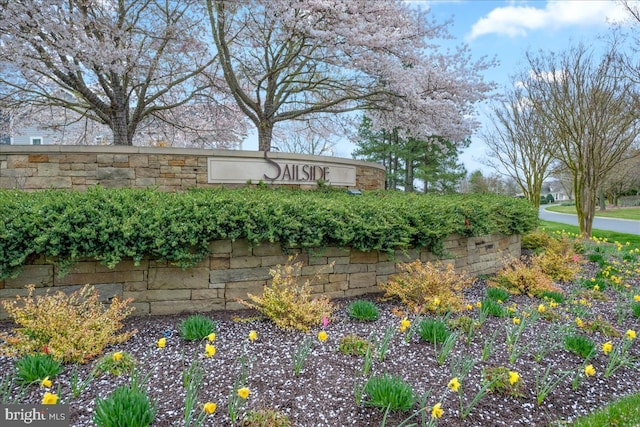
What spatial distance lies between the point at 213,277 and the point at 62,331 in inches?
45.2

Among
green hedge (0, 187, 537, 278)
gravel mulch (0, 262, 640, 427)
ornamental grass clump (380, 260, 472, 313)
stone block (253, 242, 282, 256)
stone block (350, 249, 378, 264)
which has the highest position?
green hedge (0, 187, 537, 278)

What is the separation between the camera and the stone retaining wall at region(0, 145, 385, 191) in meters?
5.12

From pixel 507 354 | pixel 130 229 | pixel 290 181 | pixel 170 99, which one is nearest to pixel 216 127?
pixel 170 99

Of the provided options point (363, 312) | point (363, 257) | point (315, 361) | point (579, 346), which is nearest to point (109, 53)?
point (363, 257)

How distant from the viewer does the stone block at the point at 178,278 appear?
3236 millimetres

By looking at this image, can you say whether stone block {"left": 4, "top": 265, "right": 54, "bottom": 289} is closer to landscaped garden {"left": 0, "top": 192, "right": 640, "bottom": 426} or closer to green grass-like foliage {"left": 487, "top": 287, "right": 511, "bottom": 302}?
landscaped garden {"left": 0, "top": 192, "right": 640, "bottom": 426}

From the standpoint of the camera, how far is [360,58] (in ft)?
21.8

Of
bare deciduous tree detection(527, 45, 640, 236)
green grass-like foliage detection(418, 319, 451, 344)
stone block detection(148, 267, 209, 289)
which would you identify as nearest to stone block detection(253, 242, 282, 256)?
stone block detection(148, 267, 209, 289)

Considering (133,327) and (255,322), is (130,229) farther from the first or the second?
(255,322)

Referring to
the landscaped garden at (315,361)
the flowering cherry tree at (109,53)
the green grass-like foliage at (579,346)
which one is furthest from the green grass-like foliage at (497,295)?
the flowering cherry tree at (109,53)

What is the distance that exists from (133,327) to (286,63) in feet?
18.3

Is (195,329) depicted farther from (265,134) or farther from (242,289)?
(265,134)

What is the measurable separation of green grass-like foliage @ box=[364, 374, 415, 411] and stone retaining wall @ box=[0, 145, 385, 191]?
13.9ft

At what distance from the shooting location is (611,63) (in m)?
8.70
